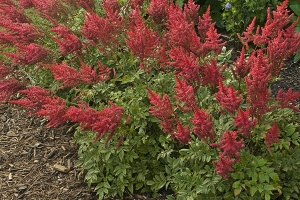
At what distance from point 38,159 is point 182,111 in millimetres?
1598

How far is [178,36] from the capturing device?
123 inches

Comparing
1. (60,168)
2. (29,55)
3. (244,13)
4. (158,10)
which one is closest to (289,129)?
(158,10)

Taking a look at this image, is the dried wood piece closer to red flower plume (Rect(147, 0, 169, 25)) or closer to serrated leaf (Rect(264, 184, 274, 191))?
red flower plume (Rect(147, 0, 169, 25))

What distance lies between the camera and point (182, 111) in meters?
3.29

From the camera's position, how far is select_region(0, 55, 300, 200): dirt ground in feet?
12.6

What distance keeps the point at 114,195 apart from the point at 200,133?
3.84ft

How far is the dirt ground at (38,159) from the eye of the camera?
3832mm

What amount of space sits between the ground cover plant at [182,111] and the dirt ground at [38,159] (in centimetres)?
35

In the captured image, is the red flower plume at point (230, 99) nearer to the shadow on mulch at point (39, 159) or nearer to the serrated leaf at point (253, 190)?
the serrated leaf at point (253, 190)

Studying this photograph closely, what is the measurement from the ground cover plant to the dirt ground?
353 millimetres

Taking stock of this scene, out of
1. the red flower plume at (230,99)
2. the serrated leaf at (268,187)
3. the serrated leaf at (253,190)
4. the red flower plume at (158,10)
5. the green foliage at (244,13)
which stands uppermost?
the red flower plume at (158,10)

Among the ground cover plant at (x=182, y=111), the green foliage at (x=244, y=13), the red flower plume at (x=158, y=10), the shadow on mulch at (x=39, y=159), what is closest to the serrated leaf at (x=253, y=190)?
the ground cover plant at (x=182, y=111)

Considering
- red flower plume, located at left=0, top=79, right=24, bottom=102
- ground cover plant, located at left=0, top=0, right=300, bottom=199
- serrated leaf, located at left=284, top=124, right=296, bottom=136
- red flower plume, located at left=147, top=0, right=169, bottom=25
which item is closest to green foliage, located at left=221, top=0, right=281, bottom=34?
ground cover plant, located at left=0, top=0, right=300, bottom=199

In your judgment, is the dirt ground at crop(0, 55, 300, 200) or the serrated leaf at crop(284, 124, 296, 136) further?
the dirt ground at crop(0, 55, 300, 200)
